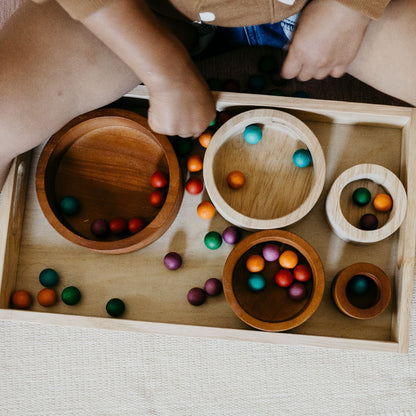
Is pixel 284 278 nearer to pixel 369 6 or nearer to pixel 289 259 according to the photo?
pixel 289 259

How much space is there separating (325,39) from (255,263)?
31 cm

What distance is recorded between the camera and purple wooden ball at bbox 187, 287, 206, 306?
2.10 ft

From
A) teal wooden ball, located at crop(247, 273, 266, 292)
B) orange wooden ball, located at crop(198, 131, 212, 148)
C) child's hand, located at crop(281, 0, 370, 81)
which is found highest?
child's hand, located at crop(281, 0, 370, 81)

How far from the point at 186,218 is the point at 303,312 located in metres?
0.21

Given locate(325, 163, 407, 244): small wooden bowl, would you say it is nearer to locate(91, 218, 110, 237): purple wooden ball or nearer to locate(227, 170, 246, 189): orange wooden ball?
locate(227, 170, 246, 189): orange wooden ball

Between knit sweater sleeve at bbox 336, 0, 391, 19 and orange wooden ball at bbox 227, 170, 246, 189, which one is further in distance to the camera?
orange wooden ball at bbox 227, 170, 246, 189

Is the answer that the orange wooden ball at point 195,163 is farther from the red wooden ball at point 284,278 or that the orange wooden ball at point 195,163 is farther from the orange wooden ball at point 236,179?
the red wooden ball at point 284,278

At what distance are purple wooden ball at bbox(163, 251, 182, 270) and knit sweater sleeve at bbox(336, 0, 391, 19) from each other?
0.39 metres

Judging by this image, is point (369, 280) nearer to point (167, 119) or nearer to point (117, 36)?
point (167, 119)

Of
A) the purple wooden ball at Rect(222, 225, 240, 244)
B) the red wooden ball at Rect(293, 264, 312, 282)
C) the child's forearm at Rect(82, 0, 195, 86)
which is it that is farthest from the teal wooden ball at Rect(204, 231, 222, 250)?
the child's forearm at Rect(82, 0, 195, 86)

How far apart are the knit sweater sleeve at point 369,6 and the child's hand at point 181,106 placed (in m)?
0.20

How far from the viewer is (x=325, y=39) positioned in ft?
1.97

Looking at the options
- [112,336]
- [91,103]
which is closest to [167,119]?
[91,103]

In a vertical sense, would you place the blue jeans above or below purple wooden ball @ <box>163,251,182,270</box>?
above
